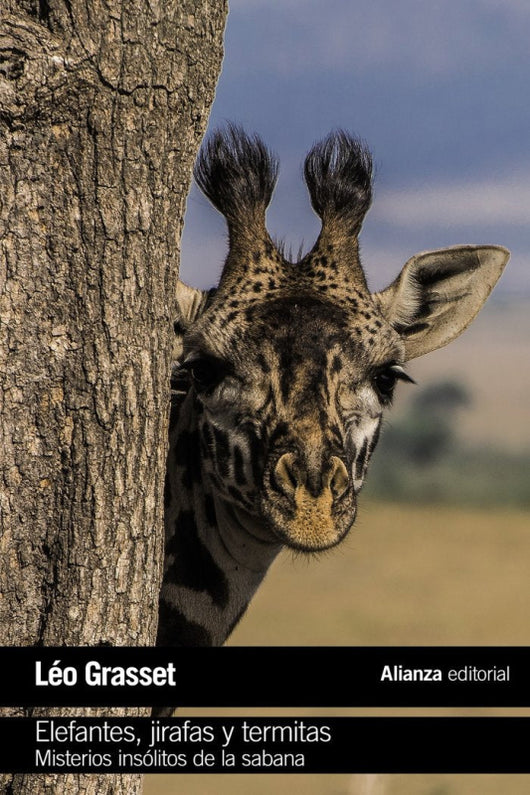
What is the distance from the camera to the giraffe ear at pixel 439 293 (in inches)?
257

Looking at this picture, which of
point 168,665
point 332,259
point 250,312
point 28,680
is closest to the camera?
point 28,680

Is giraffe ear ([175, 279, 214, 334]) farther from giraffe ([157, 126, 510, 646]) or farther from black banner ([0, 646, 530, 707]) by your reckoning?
black banner ([0, 646, 530, 707])

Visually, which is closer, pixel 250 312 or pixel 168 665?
pixel 168 665

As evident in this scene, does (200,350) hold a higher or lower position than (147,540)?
higher

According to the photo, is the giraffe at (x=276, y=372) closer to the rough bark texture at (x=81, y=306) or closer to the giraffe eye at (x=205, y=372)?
the giraffe eye at (x=205, y=372)

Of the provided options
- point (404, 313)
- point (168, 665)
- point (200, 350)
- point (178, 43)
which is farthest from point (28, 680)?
point (404, 313)

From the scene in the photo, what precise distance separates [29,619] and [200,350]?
6.05ft

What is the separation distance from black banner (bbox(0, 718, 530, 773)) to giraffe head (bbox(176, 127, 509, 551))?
2.94ft

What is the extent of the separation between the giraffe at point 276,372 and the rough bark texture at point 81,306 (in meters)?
0.92

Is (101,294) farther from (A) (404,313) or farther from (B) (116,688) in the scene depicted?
(A) (404,313)

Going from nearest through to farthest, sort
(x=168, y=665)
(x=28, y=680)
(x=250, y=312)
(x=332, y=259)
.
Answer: (x=28, y=680), (x=168, y=665), (x=250, y=312), (x=332, y=259)

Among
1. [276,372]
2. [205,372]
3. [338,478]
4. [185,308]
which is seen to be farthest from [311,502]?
[185,308]

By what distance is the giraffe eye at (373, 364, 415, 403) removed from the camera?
5953 mm

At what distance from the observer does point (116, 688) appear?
460cm
